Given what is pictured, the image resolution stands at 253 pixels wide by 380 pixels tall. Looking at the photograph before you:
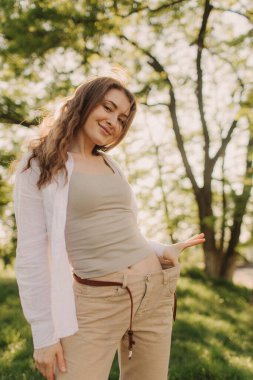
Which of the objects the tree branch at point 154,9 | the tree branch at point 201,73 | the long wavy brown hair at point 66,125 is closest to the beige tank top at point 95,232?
the long wavy brown hair at point 66,125

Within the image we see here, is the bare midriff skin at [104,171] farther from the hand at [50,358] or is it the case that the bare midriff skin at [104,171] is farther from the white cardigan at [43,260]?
the hand at [50,358]

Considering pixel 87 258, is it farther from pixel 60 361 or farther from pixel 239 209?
pixel 239 209

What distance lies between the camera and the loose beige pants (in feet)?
6.43

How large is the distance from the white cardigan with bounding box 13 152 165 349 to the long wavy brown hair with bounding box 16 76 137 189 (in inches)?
1.7

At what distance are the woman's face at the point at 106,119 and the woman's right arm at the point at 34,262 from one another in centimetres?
43

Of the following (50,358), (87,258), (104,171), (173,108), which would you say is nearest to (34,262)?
(87,258)

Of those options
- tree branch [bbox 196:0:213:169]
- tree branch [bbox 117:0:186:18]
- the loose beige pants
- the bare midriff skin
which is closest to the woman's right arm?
the loose beige pants

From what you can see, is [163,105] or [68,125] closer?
[68,125]

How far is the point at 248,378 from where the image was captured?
12.4 ft

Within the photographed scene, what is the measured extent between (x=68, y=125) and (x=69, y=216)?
0.45 metres

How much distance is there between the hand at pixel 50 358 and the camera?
189cm

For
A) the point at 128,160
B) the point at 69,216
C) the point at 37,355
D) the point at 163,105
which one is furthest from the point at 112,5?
the point at 37,355

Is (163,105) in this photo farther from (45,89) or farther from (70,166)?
(70,166)

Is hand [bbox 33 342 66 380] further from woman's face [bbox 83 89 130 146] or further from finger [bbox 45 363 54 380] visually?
woman's face [bbox 83 89 130 146]
